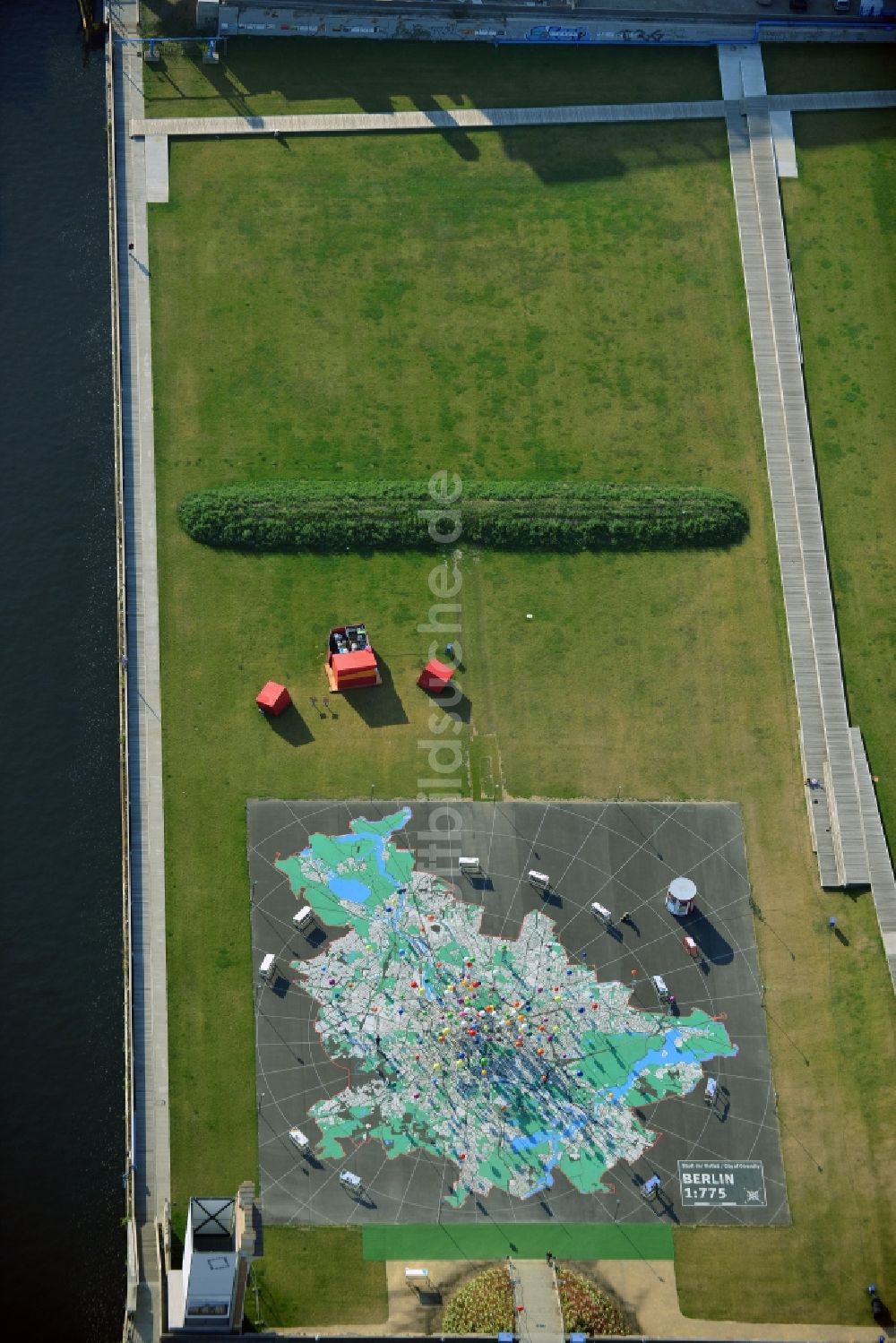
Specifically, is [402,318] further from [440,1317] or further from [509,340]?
[440,1317]

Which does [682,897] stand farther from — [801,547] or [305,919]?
[801,547]

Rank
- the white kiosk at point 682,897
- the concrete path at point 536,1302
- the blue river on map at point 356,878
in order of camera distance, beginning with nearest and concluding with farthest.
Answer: the concrete path at point 536,1302 → the white kiosk at point 682,897 → the blue river on map at point 356,878

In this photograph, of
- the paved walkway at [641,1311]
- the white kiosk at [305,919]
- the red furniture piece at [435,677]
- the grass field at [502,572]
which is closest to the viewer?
the paved walkway at [641,1311]

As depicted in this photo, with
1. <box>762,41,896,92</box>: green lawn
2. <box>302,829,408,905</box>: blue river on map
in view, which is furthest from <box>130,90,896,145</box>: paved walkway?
<box>302,829,408,905</box>: blue river on map

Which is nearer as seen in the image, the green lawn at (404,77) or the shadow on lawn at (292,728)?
the shadow on lawn at (292,728)

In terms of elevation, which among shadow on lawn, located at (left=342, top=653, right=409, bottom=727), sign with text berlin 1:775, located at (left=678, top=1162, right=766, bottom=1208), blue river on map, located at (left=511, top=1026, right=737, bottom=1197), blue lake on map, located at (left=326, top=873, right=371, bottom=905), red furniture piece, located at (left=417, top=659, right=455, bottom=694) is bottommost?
sign with text berlin 1:775, located at (left=678, top=1162, right=766, bottom=1208)

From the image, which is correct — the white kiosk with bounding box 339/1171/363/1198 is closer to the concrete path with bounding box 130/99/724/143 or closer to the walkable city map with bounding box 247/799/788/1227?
the walkable city map with bounding box 247/799/788/1227

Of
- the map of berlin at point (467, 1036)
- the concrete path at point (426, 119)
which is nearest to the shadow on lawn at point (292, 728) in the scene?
the map of berlin at point (467, 1036)

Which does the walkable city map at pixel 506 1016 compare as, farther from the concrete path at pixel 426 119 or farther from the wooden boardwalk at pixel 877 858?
the concrete path at pixel 426 119

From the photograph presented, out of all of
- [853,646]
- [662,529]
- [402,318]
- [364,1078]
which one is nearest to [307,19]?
[402,318]
